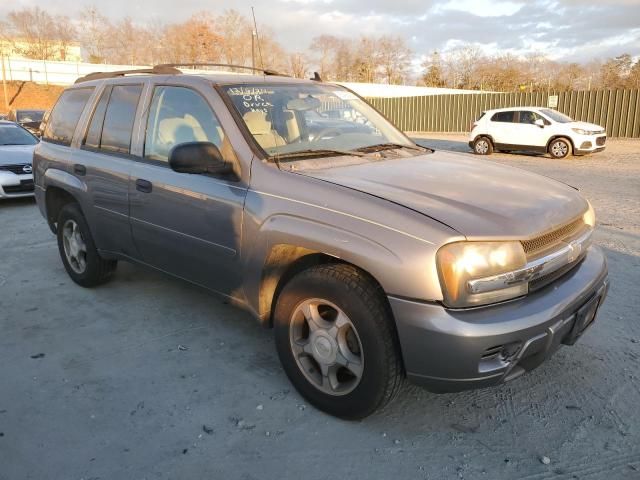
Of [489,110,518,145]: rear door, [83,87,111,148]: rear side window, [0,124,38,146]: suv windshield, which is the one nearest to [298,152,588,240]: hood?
[83,87,111,148]: rear side window

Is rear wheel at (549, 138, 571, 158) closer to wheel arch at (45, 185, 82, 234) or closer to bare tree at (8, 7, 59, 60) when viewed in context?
wheel arch at (45, 185, 82, 234)

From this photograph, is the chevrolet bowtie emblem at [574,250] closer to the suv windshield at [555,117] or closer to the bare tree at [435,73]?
the suv windshield at [555,117]

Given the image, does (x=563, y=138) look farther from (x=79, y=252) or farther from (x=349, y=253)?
(x=349, y=253)

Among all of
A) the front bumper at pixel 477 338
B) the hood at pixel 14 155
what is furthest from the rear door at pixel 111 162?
the hood at pixel 14 155

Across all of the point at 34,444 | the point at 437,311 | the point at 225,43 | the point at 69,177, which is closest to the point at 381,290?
the point at 437,311

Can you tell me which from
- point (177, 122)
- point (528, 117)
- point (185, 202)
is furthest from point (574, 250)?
point (528, 117)

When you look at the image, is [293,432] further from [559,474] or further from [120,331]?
[120,331]

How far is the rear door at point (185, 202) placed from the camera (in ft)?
10.6

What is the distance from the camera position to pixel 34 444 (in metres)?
2.73

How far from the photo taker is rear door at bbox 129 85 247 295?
3.23 metres

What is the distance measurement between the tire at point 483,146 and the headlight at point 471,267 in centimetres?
1647

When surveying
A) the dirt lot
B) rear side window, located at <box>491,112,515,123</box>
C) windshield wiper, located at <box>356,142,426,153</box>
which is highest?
windshield wiper, located at <box>356,142,426,153</box>

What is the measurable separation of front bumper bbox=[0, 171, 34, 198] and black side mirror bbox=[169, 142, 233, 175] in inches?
296

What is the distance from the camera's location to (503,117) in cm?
1752
